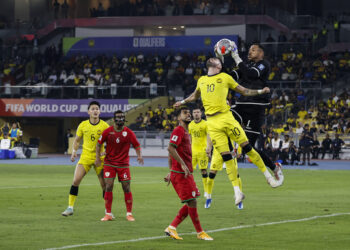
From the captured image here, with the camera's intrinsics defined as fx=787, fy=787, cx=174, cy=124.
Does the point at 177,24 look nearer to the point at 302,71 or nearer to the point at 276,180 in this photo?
the point at 302,71

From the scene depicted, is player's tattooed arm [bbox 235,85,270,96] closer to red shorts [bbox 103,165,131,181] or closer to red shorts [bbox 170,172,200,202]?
red shorts [bbox 170,172,200,202]

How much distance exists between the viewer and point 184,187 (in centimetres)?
1245

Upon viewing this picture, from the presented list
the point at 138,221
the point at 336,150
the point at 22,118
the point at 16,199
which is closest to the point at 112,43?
the point at 22,118

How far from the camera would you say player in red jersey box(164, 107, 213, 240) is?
484 inches

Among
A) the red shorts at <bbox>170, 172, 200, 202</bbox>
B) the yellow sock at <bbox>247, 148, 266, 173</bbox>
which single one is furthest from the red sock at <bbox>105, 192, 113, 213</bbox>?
the red shorts at <bbox>170, 172, 200, 202</bbox>

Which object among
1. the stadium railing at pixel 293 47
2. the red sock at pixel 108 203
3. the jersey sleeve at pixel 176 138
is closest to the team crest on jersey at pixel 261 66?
the jersey sleeve at pixel 176 138

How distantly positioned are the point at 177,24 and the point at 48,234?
50.6m

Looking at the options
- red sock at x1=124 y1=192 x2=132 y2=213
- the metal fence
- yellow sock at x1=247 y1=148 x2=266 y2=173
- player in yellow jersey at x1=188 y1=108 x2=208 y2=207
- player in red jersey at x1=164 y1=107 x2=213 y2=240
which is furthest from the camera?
the metal fence

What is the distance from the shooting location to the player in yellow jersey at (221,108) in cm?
1455

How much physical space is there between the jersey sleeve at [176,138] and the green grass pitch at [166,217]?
153cm

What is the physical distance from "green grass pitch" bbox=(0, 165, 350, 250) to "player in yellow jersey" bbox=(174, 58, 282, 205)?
4.16 feet

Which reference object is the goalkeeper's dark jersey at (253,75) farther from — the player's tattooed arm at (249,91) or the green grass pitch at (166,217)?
the green grass pitch at (166,217)

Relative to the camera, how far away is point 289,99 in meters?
49.3

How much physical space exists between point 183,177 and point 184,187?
8.5 inches
